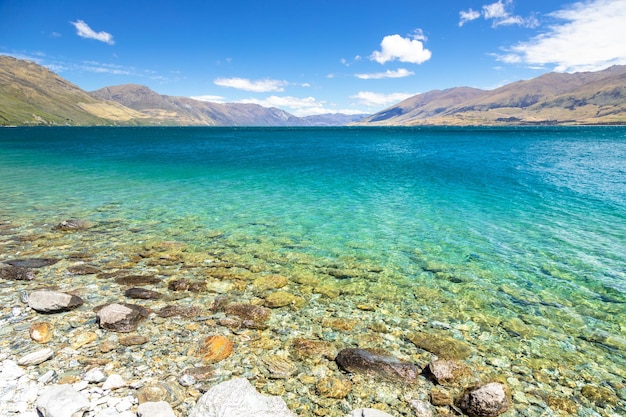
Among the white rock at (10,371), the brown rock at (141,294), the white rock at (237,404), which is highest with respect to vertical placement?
the white rock at (237,404)

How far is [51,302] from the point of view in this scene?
11.8 m

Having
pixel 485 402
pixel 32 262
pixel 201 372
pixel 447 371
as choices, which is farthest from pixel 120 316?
pixel 485 402

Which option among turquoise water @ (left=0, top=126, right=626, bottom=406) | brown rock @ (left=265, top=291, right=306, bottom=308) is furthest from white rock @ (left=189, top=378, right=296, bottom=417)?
turquoise water @ (left=0, top=126, right=626, bottom=406)

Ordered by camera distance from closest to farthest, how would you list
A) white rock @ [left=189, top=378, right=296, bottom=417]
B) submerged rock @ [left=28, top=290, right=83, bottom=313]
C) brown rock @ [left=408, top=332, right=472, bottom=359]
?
white rock @ [left=189, top=378, right=296, bottom=417] < brown rock @ [left=408, top=332, right=472, bottom=359] < submerged rock @ [left=28, top=290, right=83, bottom=313]

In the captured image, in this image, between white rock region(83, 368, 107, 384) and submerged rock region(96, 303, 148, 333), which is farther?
submerged rock region(96, 303, 148, 333)

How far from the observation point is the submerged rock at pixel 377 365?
9.33 meters

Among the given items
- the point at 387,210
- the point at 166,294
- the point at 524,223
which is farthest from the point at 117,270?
the point at 524,223

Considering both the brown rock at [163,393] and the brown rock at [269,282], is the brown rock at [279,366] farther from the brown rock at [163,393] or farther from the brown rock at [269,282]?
the brown rock at [269,282]

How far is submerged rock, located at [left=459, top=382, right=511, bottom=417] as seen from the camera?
26.6 feet

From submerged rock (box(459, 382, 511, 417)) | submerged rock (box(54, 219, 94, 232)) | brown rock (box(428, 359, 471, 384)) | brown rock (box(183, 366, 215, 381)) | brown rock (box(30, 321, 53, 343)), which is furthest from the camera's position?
submerged rock (box(54, 219, 94, 232))

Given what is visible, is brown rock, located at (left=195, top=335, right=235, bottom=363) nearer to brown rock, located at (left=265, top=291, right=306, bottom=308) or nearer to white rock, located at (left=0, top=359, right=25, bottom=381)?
brown rock, located at (left=265, top=291, right=306, bottom=308)

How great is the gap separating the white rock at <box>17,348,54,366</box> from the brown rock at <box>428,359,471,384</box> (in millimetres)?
10572

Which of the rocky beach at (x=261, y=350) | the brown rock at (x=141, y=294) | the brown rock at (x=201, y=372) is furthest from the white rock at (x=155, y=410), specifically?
the brown rock at (x=141, y=294)

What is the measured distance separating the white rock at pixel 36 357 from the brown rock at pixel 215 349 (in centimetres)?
392
